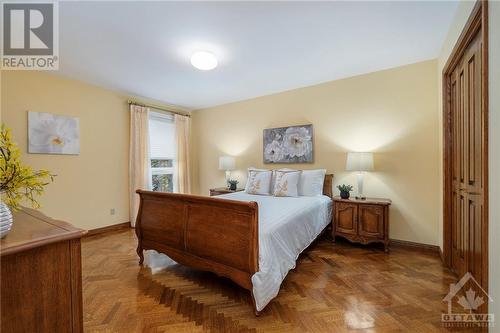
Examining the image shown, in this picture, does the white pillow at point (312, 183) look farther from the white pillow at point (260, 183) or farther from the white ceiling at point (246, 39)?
the white ceiling at point (246, 39)

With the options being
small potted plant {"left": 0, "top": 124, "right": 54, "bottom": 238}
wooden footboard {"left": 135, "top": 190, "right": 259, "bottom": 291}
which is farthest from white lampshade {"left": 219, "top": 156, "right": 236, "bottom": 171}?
small potted plant {"left": 0, "top": 124, "right": 54, "bottom": 238}

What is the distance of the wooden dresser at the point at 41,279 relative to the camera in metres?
0.81

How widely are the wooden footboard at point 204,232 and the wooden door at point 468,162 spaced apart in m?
1.50

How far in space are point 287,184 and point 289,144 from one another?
0.87m

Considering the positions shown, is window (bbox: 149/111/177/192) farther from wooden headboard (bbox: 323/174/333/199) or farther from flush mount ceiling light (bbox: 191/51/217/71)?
wooden headboard (bbox: 323/174/333/199)

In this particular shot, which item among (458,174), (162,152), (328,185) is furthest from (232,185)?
(458,174)

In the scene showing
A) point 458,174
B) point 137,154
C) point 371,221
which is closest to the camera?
point 458,174

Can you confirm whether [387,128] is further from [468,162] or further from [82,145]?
[82,145]

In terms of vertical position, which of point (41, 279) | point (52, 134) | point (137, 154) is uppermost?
point (52, 134)

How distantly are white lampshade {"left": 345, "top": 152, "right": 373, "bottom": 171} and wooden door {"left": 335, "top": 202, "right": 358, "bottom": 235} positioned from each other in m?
0.50

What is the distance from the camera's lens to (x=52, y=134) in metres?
3.12

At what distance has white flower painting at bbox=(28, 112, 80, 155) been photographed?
2973mm

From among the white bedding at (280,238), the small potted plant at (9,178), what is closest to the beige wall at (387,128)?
the white bedding at (280,238)

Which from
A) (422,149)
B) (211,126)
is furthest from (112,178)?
(422,149)
